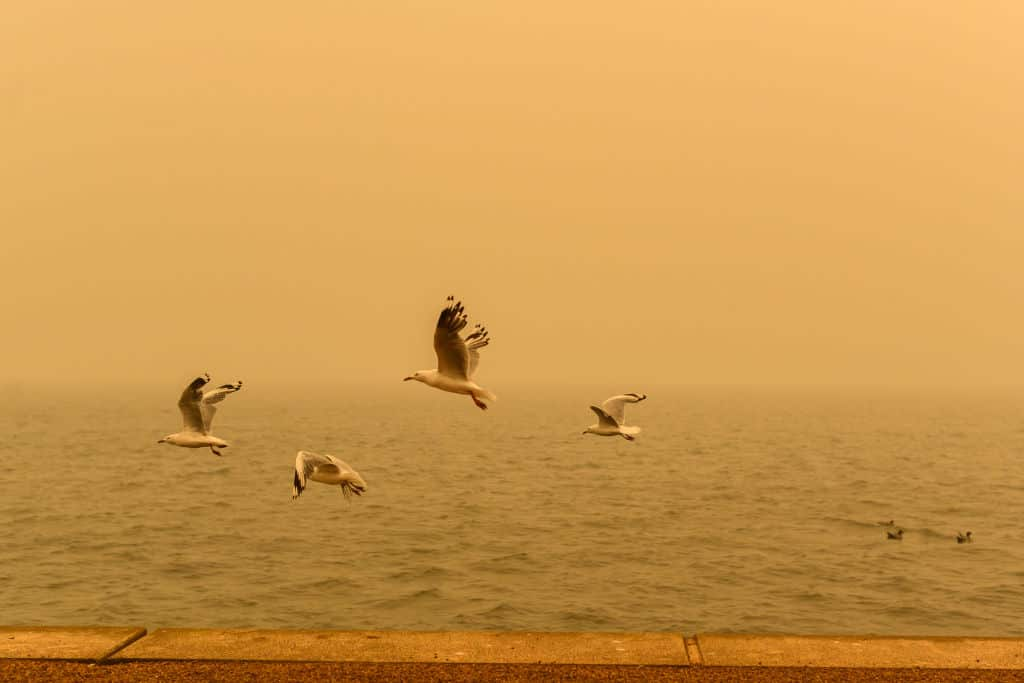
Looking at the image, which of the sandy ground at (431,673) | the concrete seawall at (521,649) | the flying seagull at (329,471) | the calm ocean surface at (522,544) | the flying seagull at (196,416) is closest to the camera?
Answer: the sandy ground at (431,673)

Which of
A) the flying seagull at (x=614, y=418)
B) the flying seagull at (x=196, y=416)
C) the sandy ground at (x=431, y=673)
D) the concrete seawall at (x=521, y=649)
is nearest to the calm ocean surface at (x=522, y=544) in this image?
the flying seagull at (x=614, y=418)

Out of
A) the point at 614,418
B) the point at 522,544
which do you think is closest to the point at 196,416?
the point at 614,418

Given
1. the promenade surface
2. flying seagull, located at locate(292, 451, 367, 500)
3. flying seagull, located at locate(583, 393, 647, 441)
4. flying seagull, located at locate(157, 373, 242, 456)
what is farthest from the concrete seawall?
flying seagull, located at locate(583, 393, 647, 441)

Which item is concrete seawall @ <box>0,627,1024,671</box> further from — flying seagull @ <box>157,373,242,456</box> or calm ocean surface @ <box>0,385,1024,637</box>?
calm ocean surface @ <box>0,385,1024,637</box>

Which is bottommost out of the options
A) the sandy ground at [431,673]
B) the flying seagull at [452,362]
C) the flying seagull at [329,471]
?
the sandy ground at [431,673]

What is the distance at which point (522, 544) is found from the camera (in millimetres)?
31547

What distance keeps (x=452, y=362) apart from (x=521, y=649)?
3299mm

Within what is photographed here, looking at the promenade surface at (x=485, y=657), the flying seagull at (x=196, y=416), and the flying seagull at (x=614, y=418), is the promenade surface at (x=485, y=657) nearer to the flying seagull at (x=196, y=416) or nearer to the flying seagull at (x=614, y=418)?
the flying seagull at (x=196, y=416)

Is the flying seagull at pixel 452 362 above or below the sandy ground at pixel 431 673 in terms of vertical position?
above

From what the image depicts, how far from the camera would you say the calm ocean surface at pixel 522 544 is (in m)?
22.8

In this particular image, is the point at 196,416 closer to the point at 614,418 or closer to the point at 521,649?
the point at 521,649

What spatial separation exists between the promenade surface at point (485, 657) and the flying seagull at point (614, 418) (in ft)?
28.6

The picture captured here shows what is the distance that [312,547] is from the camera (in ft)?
102

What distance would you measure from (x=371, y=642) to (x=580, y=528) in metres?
26.7
